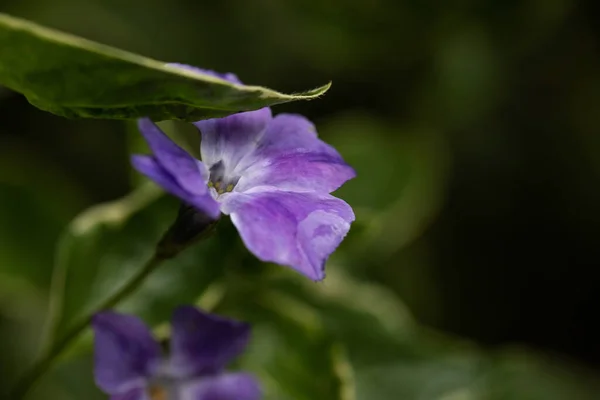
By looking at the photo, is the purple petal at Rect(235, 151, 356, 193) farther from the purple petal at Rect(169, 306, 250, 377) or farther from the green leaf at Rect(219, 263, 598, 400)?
the green leaf at Rect(219, 263, 598, 400)

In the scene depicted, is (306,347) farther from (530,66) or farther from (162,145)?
(530,66)

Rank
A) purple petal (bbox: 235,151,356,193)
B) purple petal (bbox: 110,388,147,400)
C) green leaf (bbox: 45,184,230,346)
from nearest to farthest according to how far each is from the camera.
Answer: purple petal (bbox: 235,151,356,193) → purple petal (bbox: 110,388,147,400) → green leaf (bbox: 45,184,230,346)

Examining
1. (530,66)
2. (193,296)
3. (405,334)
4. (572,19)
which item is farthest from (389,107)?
(193,296)

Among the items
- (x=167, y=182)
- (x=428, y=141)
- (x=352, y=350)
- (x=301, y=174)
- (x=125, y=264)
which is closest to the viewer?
(x=167, y=182)

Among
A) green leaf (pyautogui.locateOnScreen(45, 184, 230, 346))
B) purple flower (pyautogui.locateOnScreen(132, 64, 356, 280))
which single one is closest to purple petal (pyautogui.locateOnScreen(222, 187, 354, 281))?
purple flower (pyautogui.locateOnScreen(132, 64, 356, 280))

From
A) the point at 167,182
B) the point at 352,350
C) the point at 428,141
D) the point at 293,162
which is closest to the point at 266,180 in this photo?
the point at 293,162

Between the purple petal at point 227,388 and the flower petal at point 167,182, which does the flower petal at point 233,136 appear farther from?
the purple petal at point 227,388

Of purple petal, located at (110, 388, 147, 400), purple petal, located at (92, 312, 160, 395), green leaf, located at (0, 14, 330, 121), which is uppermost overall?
green leaf, located at (0, 14, 330, 121)

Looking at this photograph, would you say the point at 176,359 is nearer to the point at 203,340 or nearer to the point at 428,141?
the point at 203,340
